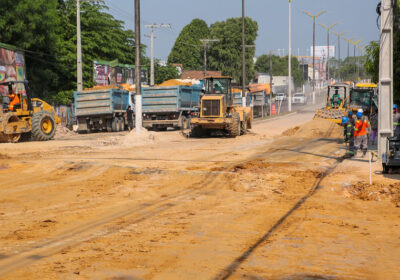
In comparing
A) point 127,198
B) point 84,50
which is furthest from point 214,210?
point 84,50

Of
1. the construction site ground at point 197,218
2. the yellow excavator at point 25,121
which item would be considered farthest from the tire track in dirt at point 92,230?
the yellow excavator at point 25,121

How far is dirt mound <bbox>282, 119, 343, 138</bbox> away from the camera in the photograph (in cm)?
2942

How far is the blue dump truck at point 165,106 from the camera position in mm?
32750

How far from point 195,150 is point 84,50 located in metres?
31.3

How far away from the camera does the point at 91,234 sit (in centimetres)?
780

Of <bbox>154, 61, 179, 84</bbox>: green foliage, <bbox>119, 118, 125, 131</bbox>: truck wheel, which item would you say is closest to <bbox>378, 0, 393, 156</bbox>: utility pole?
<bbox>119, 118, 125, 131</bbox>: truck wheel

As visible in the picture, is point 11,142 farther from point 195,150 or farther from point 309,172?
point 309,172

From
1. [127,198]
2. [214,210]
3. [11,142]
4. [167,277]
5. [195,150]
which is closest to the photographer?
[167,277]

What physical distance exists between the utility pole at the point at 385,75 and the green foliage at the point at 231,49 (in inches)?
2797

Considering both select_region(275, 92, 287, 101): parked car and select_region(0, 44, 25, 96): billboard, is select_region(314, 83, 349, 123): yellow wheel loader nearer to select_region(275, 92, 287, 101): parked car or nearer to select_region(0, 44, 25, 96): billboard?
select_region(0, 44, 25, 96): billboard

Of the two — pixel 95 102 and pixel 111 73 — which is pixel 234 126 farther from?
pixel 111 73

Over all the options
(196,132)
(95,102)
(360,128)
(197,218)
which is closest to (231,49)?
(95,102)

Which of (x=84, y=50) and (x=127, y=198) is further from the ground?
(x=84, y=50)

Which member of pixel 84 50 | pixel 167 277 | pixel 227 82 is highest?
pixel 84 50
